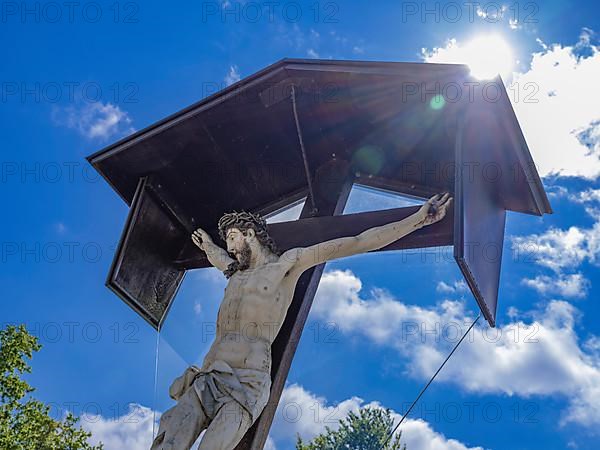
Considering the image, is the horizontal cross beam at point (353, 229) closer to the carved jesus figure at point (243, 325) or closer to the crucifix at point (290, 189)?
the crucifix at point (290, 189)

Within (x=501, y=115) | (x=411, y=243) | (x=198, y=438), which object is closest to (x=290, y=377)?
(x=198, y=438)

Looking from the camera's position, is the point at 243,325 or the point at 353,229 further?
the point at 353,229

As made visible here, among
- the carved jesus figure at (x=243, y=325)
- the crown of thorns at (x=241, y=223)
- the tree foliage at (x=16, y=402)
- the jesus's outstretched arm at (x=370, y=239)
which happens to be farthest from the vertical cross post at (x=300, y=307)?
the tree foliage at (x=16, y=402)

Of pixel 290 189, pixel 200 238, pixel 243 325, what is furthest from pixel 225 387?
pixel 290 189

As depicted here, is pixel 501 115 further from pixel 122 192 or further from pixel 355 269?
pixel 122 192

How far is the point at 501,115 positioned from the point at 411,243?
3.69ft

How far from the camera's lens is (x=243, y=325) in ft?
14.1

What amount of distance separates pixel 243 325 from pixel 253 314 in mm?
93

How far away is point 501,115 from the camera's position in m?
4.95

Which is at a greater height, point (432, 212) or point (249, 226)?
point (432, 212)

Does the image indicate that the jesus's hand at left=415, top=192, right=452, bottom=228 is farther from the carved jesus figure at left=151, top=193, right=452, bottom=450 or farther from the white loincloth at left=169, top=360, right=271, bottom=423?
the white loincloth at left=169, top=360, right=271, bottom=423

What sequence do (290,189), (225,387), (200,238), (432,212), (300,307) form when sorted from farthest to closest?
(290,189) → (200,238) → (300,307) → (432,212) → (225,387)

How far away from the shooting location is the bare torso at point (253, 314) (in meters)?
4.12

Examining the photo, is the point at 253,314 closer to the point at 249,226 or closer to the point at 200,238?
the point at 249,226
